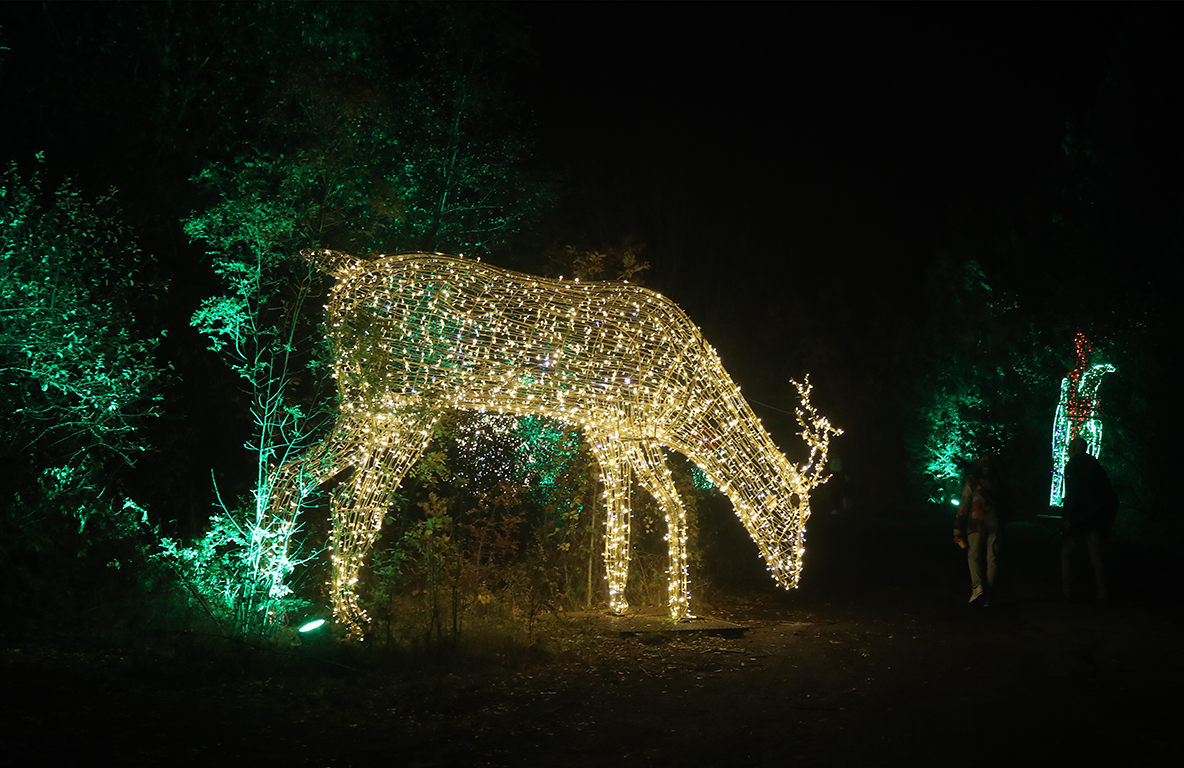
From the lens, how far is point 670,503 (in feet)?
27.7

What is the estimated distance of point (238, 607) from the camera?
7562 mm

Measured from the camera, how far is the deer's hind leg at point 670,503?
27.3ft

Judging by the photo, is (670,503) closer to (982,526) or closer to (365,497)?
(365,497)

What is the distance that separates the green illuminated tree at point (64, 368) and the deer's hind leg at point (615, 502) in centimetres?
399

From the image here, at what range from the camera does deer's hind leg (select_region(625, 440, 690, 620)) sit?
8.32 metres

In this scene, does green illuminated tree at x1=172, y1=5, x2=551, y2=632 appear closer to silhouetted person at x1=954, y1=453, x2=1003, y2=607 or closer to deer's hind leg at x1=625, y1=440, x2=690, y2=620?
deer's hind leg at x1=625, y1=440, x2=690, y2=620

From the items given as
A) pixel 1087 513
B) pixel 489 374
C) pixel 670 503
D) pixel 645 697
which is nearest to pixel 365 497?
pixel 489 374

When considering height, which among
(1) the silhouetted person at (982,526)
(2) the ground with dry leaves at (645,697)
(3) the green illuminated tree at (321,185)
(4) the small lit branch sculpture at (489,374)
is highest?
Answer: (3) the green illuminated tree at (321,185)

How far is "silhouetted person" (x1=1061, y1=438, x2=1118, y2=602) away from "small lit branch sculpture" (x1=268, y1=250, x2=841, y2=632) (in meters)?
3.85

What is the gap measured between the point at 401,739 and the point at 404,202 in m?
7.64

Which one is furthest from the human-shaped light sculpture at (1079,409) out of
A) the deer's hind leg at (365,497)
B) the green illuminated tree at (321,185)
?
the deer's hind leg at (365,497)

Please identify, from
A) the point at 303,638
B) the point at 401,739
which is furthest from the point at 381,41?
the point at 401,739

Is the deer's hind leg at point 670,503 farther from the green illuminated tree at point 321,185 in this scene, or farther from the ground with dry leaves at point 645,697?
the green illuminated tree at point 321,185

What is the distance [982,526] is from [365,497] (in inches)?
241
